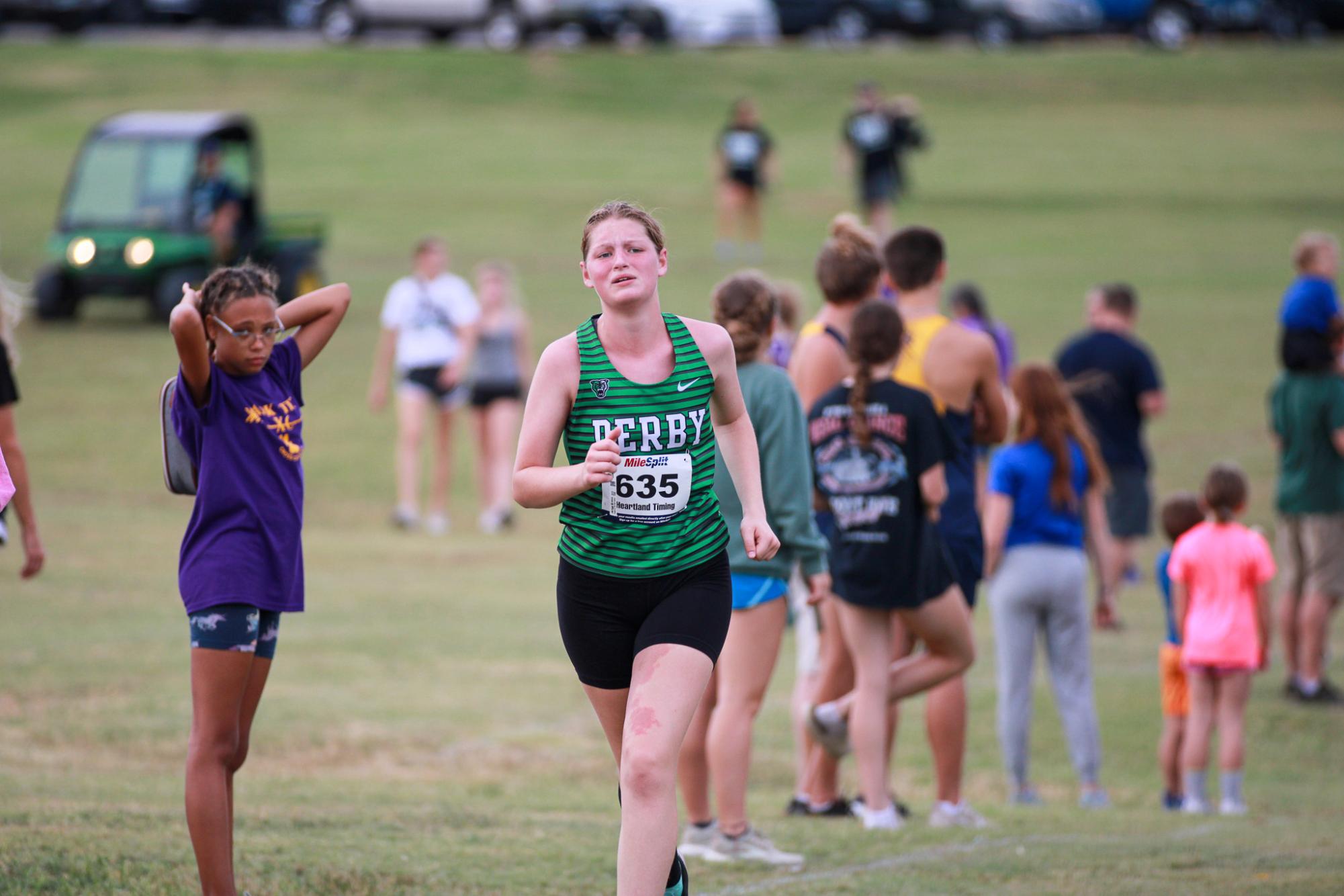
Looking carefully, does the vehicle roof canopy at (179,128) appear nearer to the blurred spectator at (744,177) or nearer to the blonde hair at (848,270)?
the blurred spectator at (744,177)

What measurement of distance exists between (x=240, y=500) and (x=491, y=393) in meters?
9.17

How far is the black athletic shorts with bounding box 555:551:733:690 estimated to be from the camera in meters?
4.28

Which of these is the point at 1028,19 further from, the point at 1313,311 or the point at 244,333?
the point at 244,333

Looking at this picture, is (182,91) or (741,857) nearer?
(741,857)

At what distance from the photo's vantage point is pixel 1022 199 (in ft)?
92.4

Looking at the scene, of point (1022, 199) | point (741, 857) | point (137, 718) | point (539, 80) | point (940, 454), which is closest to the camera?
point (741, 857)

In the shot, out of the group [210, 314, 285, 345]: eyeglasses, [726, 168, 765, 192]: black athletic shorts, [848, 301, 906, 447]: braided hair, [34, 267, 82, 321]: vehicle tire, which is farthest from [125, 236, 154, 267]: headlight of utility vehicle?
[210, 314, 285, 345]: eyeglasses

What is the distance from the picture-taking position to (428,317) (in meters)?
13.4

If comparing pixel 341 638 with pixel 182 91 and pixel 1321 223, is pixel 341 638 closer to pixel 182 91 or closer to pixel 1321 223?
pixel 1321 223

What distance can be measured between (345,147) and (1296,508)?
81.1 ft

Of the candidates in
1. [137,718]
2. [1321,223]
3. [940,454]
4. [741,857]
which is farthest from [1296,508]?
[1321,223]

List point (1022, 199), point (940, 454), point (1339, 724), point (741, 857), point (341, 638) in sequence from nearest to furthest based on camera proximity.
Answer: point (741, 857) < point (940, 454) < point (1339, 724) < point (341, 638) < point (1022, 199)

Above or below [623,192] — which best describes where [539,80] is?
above

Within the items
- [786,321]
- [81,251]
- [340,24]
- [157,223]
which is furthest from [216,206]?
[340,24]
